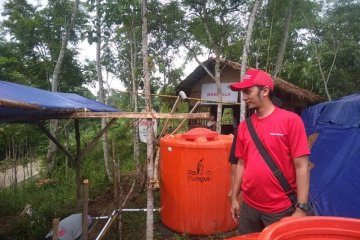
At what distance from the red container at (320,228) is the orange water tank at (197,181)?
3.26m

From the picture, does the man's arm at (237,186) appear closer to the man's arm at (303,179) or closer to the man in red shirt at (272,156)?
the man in red shirt at (272,156)

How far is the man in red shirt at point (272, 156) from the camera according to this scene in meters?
2.22

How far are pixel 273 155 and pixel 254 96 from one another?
47cm

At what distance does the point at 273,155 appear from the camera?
2.31m

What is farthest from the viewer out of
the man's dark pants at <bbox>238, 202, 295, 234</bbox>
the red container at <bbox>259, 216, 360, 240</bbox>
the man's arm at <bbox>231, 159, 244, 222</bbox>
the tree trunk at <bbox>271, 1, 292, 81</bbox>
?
the tree trunk at <bbox>271, 1, 292, 81</bbox>

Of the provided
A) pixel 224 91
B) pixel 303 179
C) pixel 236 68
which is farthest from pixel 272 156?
pixel 224 91

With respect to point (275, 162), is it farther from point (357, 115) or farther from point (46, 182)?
point (46, 182)

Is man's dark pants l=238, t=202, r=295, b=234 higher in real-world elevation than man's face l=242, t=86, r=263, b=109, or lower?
lower

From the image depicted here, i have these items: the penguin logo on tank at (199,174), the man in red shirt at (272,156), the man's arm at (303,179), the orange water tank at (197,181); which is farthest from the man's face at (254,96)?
the penguin logo on tank at (199,174)

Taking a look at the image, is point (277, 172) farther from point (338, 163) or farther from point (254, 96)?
point (338, 163)

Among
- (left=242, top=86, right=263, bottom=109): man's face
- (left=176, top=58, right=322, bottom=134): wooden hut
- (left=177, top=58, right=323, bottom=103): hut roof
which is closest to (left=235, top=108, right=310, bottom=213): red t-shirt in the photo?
(left=242, top=86, right=263, bottom=109): man's face

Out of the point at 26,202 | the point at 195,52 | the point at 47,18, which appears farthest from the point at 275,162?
the point at 47,18

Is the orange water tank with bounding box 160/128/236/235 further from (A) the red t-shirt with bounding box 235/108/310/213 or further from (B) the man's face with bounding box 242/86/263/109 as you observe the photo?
(B) the man's face with bounding box 242/86/263/109

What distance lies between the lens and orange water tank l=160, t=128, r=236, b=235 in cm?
470
